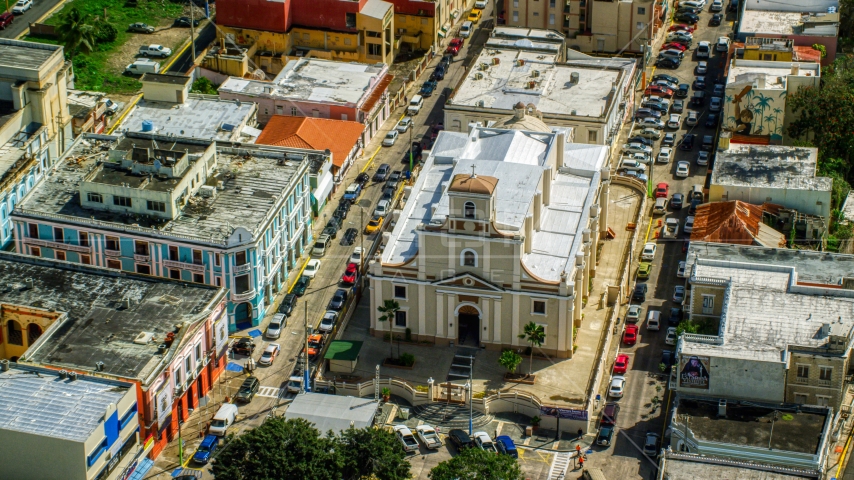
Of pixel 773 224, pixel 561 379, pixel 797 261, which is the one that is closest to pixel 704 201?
pixel 773 224

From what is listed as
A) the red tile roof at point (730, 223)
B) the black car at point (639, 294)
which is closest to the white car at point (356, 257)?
the black car at point (639, 294)

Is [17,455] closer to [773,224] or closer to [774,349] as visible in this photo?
[774,349]

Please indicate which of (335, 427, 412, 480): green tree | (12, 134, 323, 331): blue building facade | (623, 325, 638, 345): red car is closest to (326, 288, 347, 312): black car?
(12, 134, 323, 331): blue building facade

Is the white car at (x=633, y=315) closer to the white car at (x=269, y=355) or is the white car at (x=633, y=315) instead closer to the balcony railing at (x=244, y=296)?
the white car at (x=269, y=355)

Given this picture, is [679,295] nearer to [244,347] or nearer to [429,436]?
[429,436]

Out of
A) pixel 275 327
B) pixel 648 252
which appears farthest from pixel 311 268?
pixel 648 252
